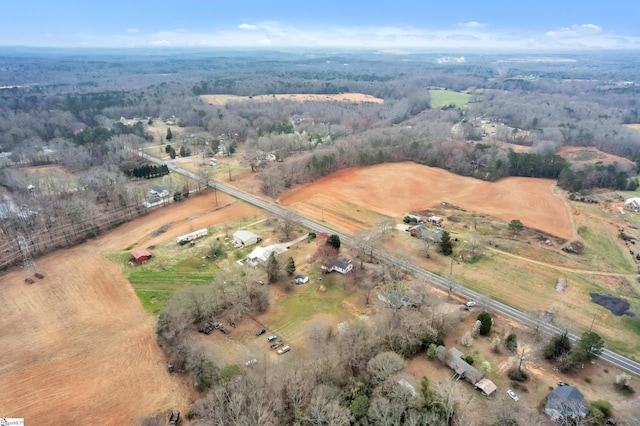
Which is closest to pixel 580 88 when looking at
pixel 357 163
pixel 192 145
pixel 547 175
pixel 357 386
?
pixel 547 175

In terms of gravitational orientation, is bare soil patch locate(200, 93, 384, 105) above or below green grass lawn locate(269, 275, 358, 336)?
above

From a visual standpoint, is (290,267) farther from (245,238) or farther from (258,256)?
(245,238)

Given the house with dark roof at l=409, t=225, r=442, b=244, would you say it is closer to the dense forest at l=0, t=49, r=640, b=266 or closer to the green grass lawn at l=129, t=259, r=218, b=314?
the dense forest at l=0, t=49, r=640, b=266

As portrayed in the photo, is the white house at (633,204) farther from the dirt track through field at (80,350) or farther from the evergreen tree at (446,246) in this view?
the dirt track through field at (80,350)

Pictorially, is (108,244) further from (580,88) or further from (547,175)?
(580,88)

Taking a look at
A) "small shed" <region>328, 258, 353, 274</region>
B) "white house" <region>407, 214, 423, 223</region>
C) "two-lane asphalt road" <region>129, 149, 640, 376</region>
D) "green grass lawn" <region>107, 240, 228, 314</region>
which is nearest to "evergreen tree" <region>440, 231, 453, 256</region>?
"two-lane asphalt road" <region>129, 149, 640, 376</region>

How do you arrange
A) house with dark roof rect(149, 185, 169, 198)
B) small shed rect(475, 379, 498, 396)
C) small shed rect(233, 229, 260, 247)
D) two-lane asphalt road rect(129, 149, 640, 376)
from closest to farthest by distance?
small shed rect(475, 379, 498, 396), two-lane asphalt road rect(129, 149, 640, 376), small shed rect(233, 229, 260, 247), house with dark roof rect(149, 185, 169, 198)

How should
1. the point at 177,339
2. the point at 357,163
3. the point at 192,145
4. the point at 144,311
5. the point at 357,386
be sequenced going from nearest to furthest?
1. the point at 357,386
2. the point at 177,339
3. the point at 144,311
4. the point at 357,163
5. the point at 192,145
